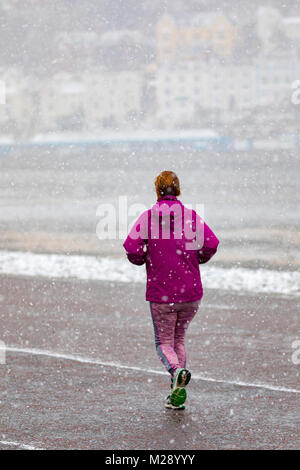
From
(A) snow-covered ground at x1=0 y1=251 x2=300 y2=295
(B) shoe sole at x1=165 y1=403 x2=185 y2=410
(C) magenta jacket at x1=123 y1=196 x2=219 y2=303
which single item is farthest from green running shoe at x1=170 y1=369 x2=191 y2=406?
(A) snow-covered ground at x1=0 y1=251 x2=300 y2=295

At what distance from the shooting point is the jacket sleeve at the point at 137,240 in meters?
7.03

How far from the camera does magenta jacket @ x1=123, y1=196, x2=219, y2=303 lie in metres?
7.08

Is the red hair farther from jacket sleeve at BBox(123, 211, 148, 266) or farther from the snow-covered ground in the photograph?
the snow-covered ground

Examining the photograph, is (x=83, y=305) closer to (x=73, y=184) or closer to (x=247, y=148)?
(x=73, y=184)

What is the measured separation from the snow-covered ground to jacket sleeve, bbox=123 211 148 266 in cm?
650

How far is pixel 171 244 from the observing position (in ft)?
23.3

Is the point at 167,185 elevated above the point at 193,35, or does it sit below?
below

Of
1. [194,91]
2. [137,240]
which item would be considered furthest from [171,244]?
[194,91]

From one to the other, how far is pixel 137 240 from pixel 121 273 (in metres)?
8.98

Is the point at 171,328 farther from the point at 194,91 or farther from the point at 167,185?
the point at 194,91

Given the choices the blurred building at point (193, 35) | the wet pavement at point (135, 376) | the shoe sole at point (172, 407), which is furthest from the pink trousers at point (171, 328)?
the blurred building at point (193, 35)

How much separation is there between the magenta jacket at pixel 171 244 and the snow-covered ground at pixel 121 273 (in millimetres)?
6311

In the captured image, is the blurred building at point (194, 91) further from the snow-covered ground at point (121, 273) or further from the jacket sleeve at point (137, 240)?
the jacket sleeve at point (137, 240)
